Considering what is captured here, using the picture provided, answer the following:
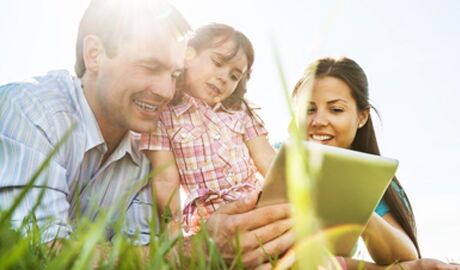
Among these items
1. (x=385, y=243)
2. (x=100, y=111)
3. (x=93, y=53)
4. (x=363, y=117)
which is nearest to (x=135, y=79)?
(x=100, y=111)

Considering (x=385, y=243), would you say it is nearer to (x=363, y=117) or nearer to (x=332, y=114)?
(x=332, y=114)

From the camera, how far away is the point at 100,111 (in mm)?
2965

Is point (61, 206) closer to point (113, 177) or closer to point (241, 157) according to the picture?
point (113, 177)

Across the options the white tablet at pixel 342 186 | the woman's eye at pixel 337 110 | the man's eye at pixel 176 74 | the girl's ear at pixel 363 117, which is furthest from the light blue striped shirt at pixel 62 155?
the girl's ear at pixel 363 117

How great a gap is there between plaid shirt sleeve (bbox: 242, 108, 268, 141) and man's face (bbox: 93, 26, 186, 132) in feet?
1.81

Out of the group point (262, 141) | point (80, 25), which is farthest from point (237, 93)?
point (80, 25)

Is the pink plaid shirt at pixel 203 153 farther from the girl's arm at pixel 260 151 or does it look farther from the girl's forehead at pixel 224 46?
the girl's forehead at pixel 224 46

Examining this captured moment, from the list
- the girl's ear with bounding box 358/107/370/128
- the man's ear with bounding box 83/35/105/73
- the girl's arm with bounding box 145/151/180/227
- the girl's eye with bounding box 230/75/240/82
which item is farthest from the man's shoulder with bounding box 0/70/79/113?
the girl's ear with bounding box 358/107/370/128

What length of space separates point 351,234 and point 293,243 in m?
0.21

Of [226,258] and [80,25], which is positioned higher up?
[80,25]

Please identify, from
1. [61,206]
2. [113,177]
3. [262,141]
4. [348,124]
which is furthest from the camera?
[348,124]

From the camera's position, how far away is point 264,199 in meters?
1.73

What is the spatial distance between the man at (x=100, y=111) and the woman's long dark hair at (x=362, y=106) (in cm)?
110

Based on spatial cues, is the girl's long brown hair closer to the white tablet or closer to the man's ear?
the man's ear
